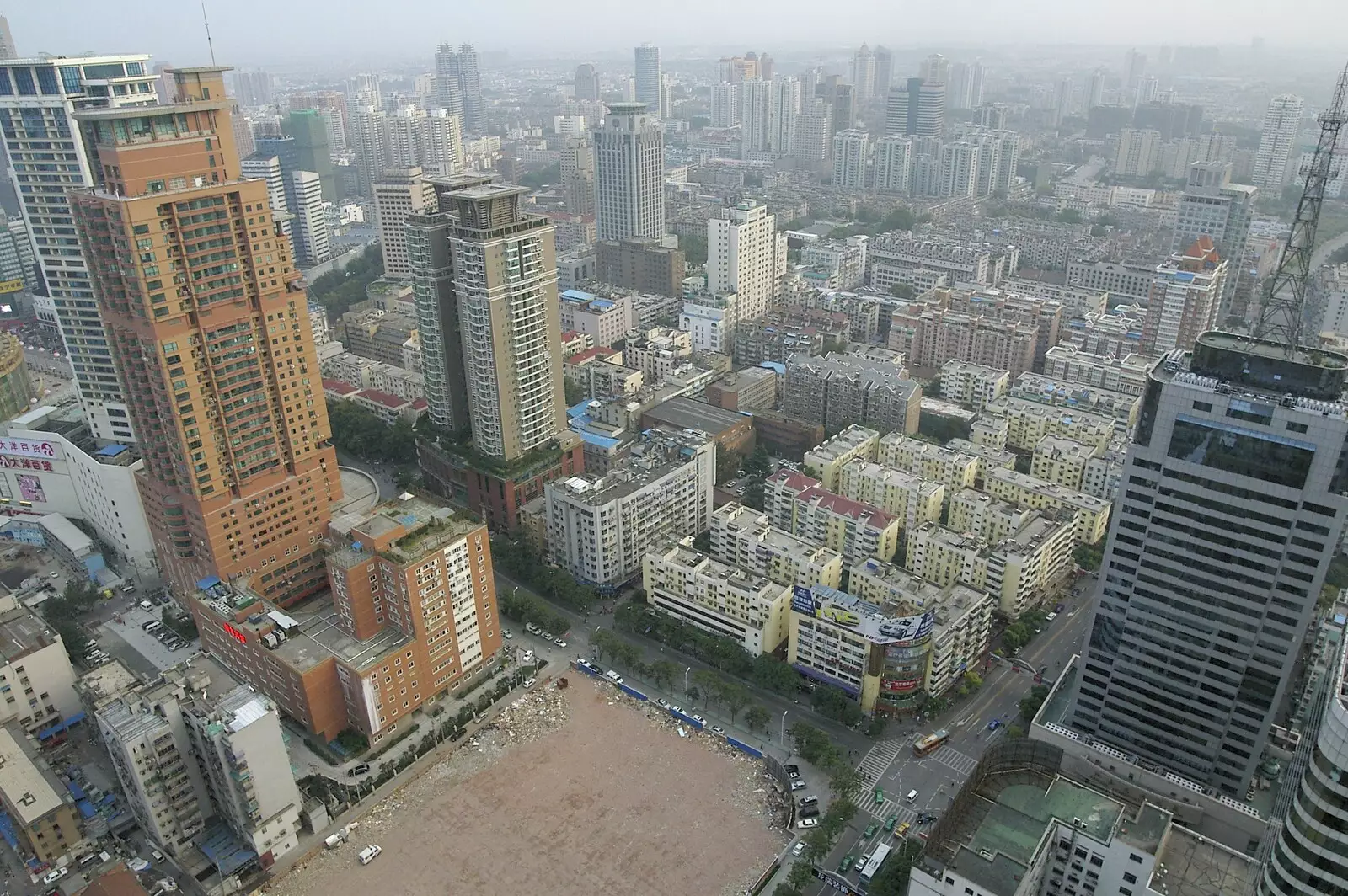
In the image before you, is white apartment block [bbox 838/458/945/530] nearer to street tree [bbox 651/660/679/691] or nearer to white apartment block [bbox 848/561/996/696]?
white apartment block [bbox 848/561/996/696]

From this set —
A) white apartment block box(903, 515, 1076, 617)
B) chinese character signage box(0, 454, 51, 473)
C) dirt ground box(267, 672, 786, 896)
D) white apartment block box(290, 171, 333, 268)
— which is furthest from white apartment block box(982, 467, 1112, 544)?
white apartment block box(290, 171, 333, 268)

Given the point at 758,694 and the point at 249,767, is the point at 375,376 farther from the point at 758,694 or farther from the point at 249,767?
the point at 249,767

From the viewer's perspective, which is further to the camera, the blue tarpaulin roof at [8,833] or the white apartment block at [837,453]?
the white apartment block at [837,453]

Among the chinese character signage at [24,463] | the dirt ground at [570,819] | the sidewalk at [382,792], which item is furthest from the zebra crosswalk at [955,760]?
the chinese character signage at [24,463]

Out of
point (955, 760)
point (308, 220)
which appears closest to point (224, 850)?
point (955, 760)

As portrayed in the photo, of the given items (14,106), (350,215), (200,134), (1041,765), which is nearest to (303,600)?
(200,134)

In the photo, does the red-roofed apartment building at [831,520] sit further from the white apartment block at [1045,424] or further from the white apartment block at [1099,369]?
the white apartment block at [1099,369]
